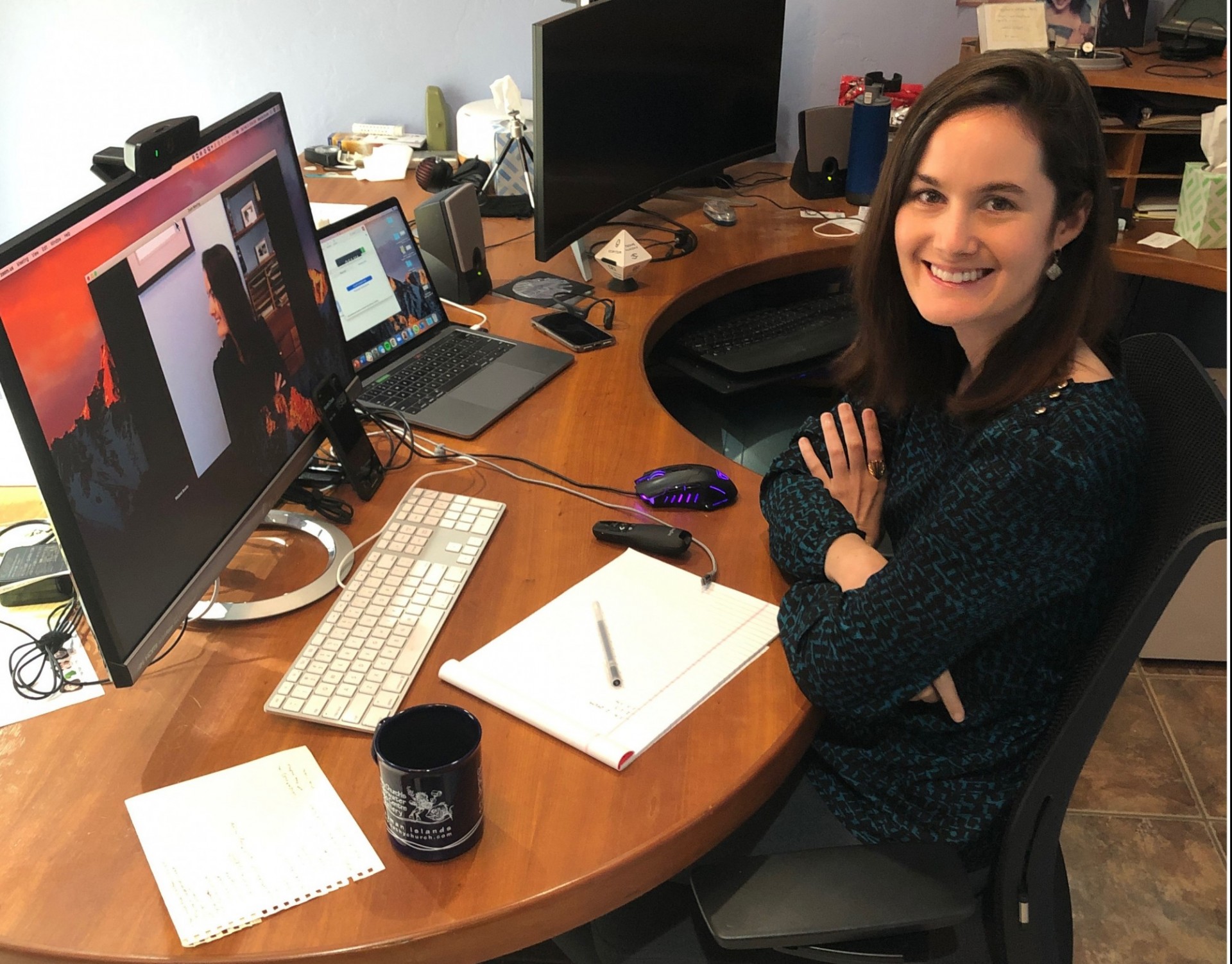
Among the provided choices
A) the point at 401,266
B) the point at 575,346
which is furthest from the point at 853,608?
the point at 401,266

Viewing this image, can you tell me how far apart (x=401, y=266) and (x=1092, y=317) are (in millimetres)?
1101

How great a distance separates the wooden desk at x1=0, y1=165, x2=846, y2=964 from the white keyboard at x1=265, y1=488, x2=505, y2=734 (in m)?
0.02

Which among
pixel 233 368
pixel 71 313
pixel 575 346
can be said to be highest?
pixel 71 313

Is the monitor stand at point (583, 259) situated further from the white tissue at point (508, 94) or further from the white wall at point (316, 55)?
the white wall at point (316, 55)

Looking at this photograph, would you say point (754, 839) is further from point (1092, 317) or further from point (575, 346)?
point (575, 346)

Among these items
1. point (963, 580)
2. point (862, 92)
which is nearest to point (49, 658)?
point (963, 580)

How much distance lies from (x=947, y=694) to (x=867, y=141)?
5.64ft

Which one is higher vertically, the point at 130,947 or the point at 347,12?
the point at 347,12

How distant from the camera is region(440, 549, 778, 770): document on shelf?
105 cm

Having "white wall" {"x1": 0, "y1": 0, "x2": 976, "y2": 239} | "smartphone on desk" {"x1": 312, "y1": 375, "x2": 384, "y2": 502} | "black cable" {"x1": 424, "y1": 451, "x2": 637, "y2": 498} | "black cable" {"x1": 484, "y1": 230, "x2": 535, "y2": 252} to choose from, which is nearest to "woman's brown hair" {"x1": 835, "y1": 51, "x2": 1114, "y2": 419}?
"black cable" {"x1": 424, "y1": 451, "x2": 637, "y2": 498}

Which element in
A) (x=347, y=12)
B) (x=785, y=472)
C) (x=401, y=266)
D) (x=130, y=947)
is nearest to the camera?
(x=130, y=947)

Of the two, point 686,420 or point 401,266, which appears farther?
point 686,420

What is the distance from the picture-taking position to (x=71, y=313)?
0.91 metres

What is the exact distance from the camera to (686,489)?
1.39m
